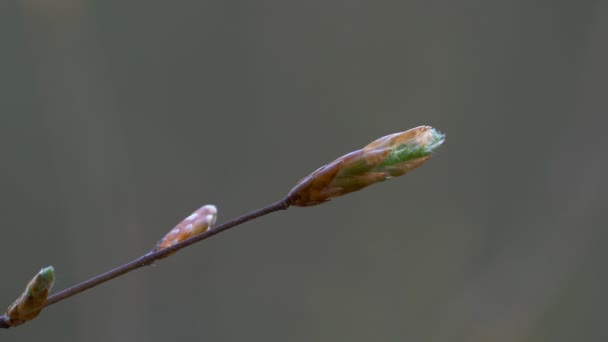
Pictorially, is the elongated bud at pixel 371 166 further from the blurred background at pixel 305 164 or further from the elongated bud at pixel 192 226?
the blurred background at pixel 305 164

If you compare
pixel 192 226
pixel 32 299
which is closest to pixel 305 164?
pixel 192 226

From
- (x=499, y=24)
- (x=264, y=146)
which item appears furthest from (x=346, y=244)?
(x=499, y=24)

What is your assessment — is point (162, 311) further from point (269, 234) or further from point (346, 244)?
point (346, 244)

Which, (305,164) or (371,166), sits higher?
(371,166)

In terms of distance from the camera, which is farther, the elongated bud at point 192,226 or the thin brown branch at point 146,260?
the elongated bud at point 192,226

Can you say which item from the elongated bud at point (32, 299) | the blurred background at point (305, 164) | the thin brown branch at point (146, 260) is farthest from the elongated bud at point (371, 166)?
the blurred background at point (305, 164)

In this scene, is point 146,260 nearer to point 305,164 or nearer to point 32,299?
point 32,299
